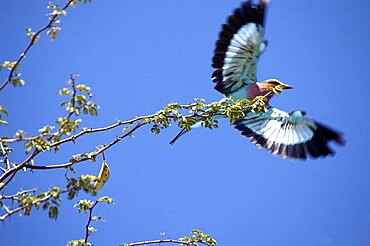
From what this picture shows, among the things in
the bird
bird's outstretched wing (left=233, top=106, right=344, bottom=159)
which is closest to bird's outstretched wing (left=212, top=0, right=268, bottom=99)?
the bird

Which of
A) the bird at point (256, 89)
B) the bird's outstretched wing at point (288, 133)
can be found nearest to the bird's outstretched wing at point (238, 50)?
the bird at point (256, 89)

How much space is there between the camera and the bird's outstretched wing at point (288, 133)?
A: 596 centimetres

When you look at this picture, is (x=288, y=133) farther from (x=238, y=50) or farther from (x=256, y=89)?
(x=238, y=50)

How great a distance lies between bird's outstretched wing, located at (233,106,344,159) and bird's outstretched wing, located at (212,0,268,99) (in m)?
0.51

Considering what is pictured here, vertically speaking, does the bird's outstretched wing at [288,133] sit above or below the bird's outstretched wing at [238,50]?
below

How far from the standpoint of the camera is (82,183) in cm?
230

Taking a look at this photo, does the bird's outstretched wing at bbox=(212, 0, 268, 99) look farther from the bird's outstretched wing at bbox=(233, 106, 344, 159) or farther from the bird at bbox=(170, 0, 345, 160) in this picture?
the bird's outstretched wing at bbox=(233, 106, 344, 159)

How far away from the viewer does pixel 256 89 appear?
19.3ft

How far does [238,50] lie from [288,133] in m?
1.31

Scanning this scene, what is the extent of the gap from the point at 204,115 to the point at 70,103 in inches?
40.5

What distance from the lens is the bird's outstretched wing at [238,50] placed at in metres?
5.70

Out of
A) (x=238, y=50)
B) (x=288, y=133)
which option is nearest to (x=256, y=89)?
(x=238, y=50)

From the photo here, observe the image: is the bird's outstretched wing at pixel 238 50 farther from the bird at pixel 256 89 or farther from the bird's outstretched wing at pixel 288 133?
the bird's outstretched wing at pixel 288 133

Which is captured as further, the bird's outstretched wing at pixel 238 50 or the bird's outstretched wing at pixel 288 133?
the bird's outstretched wing at pixel 288 133
